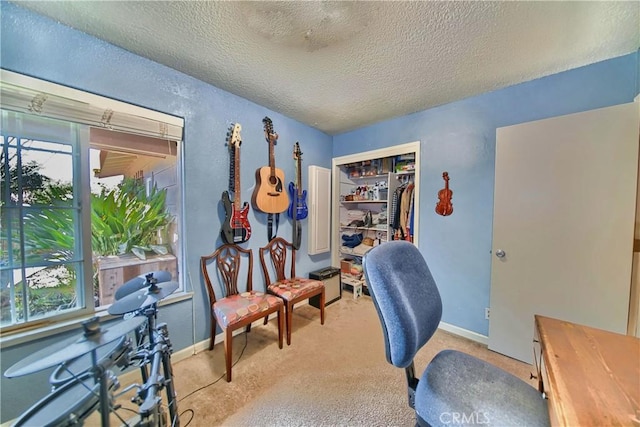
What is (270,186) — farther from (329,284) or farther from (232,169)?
(329,284)

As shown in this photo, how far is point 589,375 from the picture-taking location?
2.39 ft

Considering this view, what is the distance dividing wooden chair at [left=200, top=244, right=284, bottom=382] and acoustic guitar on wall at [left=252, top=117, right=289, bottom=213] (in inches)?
20.3

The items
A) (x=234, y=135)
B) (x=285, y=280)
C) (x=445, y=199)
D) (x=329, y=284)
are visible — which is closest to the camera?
(x=234, y=135)

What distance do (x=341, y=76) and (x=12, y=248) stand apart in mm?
2449

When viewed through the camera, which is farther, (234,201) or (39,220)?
(234,201)

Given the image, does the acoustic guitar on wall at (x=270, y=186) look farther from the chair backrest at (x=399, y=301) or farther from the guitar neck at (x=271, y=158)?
the chair backrest at (x=399, y=301)

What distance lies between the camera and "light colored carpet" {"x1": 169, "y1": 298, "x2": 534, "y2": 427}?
1.35 meters

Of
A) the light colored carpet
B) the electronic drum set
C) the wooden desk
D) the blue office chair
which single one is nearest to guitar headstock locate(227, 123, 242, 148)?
the electronic drum set

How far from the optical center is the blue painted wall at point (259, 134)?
1307 millimetres

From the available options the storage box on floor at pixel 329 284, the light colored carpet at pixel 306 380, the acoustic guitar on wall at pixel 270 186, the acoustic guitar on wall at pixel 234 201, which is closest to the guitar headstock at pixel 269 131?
the acoustic guitar on wall at pixel 270 186

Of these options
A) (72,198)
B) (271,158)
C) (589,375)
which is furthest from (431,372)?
(72,198)

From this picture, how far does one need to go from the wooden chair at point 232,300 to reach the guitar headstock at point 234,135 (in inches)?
39.4

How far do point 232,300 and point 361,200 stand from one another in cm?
220
